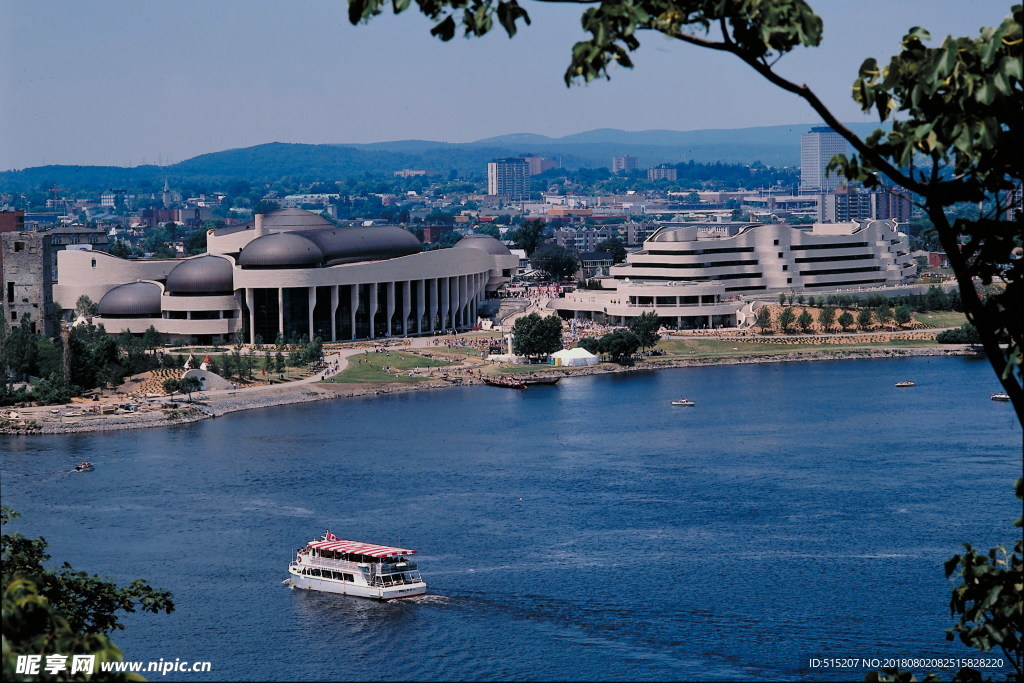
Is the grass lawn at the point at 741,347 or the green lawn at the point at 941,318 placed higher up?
the green lawn at the point at 941,318

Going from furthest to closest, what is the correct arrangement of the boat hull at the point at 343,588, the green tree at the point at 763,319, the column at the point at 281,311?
Answer: 1. the green tree at the point at 763,319
2. the column at the point at 281,311
3. the boat hull at the point at 343,588

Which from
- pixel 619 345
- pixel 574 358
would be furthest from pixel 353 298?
pixel 619 345

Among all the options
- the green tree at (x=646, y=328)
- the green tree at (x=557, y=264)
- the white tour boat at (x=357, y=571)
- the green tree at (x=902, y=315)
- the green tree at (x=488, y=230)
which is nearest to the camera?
the white tour boat at (x=357, y=571)

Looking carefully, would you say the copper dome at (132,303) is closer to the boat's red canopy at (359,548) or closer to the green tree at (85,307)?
the green tree at (85,307)

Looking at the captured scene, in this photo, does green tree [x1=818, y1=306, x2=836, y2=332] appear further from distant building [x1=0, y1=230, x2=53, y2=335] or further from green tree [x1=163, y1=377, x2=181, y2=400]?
distant building [x1=0, y1=230, x2=53, y2=335]

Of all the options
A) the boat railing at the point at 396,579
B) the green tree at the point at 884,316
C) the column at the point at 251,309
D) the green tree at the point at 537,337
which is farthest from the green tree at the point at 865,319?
the boat railing at the point at 396,579

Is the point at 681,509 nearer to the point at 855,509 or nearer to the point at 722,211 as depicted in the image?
the point at 855,509

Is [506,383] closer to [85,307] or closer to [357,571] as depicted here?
[85,307]

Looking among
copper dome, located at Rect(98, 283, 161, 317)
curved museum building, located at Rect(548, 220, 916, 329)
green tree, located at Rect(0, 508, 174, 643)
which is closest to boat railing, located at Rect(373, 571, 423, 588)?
green tree, located at Rect(0, 508, 174, 643)
